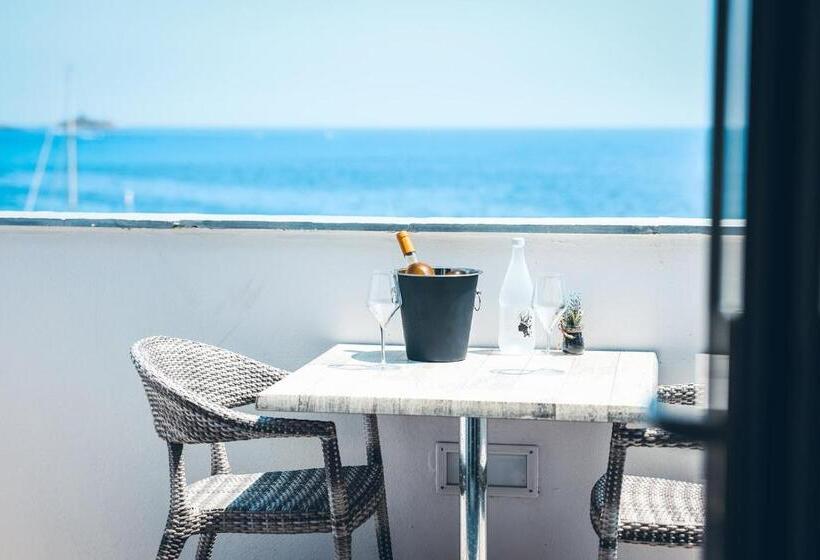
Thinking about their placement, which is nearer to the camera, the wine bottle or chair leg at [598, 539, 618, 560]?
chair leg at [598, 539, 618, 560]

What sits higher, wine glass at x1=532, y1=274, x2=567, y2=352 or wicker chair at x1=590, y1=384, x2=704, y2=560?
wine glass at x1=532, y1=274, x2=567, y2=352

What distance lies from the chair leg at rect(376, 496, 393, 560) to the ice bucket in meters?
0.42

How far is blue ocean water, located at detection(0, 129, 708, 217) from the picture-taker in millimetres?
42438

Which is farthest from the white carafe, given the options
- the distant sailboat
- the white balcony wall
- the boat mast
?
the distant sailboat

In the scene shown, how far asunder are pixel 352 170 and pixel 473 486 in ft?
140

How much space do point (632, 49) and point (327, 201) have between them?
42.5ft

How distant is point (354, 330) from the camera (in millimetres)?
2939

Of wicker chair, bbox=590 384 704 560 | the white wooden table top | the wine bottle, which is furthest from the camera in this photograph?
the wine bottle

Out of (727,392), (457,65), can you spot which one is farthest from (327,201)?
(727,392)

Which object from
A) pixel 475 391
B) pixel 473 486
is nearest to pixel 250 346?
pixel 473 486

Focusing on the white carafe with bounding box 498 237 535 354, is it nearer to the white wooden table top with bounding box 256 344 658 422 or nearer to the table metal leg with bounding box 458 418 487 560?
the white wooden table top with bounding box 256 344 658 422

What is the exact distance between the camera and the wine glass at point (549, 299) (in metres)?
2.52

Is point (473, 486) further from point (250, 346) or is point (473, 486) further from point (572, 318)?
point (250, 346)

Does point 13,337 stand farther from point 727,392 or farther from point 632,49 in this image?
point 632,49
